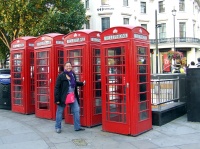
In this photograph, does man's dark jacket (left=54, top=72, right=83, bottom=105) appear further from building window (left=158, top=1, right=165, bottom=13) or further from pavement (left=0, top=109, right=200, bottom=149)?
building window (left=158, top=1, right=165, bottom=13)

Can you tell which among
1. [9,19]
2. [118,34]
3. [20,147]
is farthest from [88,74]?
[9,19]

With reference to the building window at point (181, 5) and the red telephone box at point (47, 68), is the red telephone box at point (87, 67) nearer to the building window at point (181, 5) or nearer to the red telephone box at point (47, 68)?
the red telephone box at point (47, 68)

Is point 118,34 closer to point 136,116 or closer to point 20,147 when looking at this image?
point 136,116

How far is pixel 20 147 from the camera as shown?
586cm

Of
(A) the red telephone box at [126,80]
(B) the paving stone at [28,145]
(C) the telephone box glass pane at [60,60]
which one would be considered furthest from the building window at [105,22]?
(B) the paving stone at [28,145]

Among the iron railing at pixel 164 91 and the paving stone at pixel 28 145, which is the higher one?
the iron railing at pixel 164 91

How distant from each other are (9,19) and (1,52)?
30.7 ft

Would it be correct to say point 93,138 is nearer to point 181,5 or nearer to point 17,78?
point 17,78

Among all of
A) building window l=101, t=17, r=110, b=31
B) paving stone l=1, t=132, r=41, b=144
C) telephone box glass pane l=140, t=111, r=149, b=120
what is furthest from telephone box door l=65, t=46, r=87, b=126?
building window l=101, t=17, r=110, b=31

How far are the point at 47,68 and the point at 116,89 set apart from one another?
9.54ft

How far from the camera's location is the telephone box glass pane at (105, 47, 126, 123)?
6652mm

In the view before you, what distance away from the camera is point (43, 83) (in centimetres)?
887

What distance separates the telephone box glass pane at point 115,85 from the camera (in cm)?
665

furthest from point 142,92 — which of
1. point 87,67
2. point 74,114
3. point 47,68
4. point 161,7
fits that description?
point 161,7
